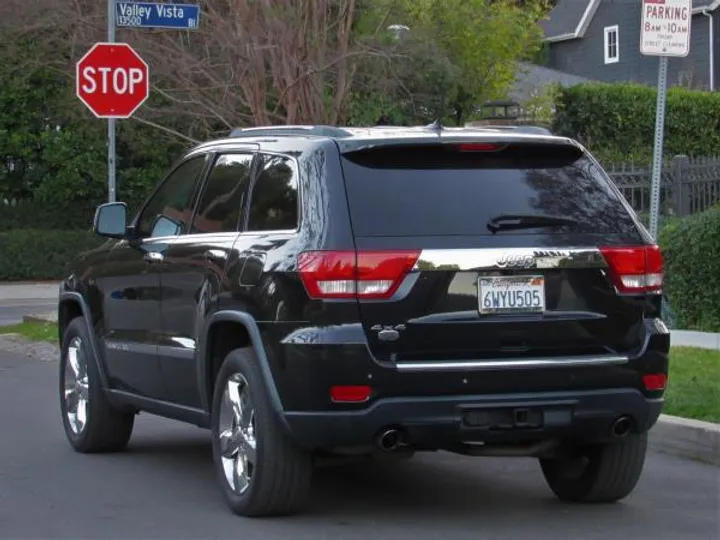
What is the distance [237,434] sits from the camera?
7.48 m

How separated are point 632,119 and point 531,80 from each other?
8729mm

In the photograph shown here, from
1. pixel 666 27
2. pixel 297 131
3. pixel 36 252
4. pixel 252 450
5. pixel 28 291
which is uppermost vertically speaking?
pixel 666 27

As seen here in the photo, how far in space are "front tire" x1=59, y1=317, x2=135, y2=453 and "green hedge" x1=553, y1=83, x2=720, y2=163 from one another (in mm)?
27019

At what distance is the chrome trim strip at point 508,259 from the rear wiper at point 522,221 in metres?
0.15

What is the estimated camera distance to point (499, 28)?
3091 cm

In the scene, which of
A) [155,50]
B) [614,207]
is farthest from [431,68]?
[614,207]

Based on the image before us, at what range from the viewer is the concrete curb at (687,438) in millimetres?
9219

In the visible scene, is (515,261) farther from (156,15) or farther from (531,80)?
(531,80)

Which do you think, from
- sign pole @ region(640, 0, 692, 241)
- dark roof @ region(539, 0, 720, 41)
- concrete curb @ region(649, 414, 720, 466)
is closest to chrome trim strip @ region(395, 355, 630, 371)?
concrete curb @ region(649, 414, 720, 466)

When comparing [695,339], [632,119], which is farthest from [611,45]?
[695,339]

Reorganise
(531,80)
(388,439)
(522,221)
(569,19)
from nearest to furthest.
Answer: (388,439)
(522,221)
(531,80)
(569,19)

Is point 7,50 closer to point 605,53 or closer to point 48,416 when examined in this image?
point 48,416

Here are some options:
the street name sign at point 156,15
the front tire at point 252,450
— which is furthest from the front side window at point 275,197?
the street name sign at point 156,15

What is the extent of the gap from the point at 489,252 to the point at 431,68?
17.8 meters
